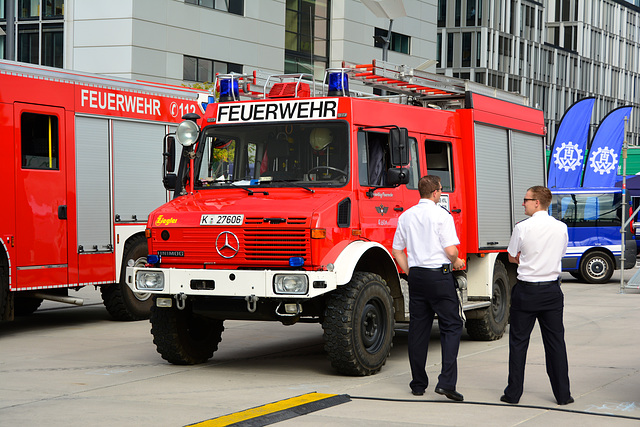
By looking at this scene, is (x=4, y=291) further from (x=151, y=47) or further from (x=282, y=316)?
(x=151, y=47)

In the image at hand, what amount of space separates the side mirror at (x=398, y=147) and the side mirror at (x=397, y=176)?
136 mm

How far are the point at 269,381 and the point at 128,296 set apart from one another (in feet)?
18.7

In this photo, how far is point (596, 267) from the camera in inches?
926

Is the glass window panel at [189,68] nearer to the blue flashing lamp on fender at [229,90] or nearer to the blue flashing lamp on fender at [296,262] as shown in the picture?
the blue flashing lamp on fender at [229,90]

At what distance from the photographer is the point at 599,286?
22.6m

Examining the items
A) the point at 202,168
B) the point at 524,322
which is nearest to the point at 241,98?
the point at 202,168

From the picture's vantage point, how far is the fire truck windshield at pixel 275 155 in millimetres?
9734

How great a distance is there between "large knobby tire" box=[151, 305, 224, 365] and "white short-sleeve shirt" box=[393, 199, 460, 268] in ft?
8.84

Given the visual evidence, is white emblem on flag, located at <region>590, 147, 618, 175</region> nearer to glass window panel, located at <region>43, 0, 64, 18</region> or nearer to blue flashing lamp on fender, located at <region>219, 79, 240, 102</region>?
glass window panel, located at <region>43, 0, 64, 18</region>

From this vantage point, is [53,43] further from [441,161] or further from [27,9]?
[441,161]

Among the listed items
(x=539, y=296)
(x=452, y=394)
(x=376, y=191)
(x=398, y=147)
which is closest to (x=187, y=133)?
(x=376, y=191)

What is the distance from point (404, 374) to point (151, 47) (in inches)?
1046

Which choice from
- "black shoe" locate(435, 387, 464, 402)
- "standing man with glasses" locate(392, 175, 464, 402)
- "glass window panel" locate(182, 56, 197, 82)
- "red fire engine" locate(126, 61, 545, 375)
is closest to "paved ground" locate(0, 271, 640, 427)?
"black shoe" locate(435, 387, 464, 402)

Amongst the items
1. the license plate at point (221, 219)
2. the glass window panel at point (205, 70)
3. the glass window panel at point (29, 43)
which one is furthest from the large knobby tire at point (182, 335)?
the glass window panel at point (29, 43)
